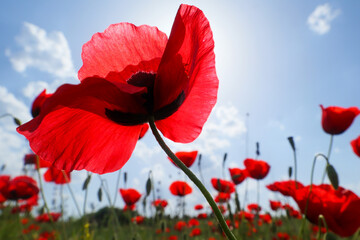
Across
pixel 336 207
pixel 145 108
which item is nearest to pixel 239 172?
pixel 336 207

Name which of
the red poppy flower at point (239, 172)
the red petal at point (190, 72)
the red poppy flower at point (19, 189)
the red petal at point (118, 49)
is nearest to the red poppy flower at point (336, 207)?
the red petal at point (190, 72)

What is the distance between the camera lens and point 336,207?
1592 mm

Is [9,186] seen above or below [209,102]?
below

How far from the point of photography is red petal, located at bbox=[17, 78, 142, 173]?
0.63m

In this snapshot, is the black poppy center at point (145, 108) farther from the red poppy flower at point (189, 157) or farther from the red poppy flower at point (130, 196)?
the red poppy flower at point (130, 196)

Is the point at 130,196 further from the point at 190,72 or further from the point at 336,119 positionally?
the point at 190,72

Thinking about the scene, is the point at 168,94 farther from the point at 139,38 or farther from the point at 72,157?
the point at 72,157

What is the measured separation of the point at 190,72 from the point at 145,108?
0.15 meters

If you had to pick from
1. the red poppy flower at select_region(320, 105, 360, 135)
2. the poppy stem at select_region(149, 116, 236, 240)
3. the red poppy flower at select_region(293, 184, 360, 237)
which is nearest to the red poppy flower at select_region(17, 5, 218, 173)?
the poppy stem at select_region(149, 116, 236, 240)

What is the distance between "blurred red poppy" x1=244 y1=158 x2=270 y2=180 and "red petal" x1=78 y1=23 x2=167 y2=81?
104 inches

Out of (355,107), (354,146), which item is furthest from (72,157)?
(354,146)

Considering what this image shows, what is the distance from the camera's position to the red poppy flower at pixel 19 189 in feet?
11.4

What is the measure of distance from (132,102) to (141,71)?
106mm

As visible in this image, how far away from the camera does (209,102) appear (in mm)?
710
